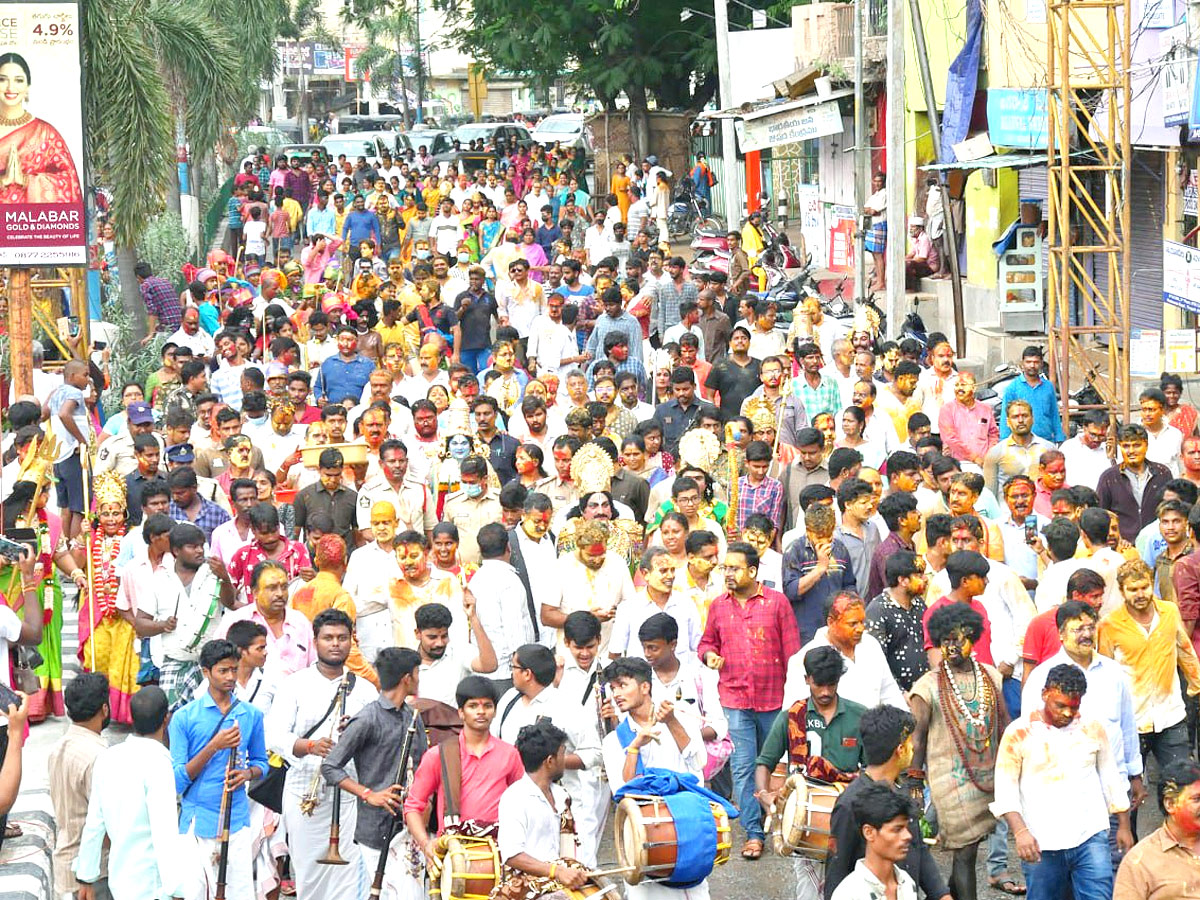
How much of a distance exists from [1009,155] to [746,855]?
14831 mm

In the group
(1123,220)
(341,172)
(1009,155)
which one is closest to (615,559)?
(1123,220)

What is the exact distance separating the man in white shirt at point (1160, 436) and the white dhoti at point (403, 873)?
641 cm

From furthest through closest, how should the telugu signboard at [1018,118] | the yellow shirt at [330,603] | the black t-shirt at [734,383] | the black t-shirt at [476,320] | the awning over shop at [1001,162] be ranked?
the telugu signboard at [1018,118], the awning over shop at [1001,162], the black t-shirt at [476,320], the black t-shirt at [734,383], the yellow shirt at [330,603]

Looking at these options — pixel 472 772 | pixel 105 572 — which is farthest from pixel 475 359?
pixel 472 772

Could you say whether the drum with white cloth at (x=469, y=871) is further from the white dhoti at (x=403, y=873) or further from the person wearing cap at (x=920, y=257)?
the person wearing cap at (x=920, y=257)

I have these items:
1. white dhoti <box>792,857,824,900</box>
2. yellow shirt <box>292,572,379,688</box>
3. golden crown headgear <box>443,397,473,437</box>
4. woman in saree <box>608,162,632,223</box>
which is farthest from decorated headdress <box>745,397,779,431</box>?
woman in saree <box>608,162,632,223</box>

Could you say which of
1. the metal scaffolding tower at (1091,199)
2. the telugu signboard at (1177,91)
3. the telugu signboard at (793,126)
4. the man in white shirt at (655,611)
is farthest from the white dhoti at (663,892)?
the telugu signboard at (793,126)

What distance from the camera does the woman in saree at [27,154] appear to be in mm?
14422

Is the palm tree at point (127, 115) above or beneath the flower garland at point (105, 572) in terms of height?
above

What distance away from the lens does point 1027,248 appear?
2303cm

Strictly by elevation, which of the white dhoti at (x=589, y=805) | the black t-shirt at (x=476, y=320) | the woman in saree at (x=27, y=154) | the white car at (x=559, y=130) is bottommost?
the white dhoti at (x=589, y=805)

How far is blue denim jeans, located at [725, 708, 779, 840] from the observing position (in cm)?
978

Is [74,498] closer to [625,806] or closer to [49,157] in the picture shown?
[49,157]

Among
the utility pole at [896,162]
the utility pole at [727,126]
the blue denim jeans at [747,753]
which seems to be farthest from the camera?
the utility pole at [727,126]
